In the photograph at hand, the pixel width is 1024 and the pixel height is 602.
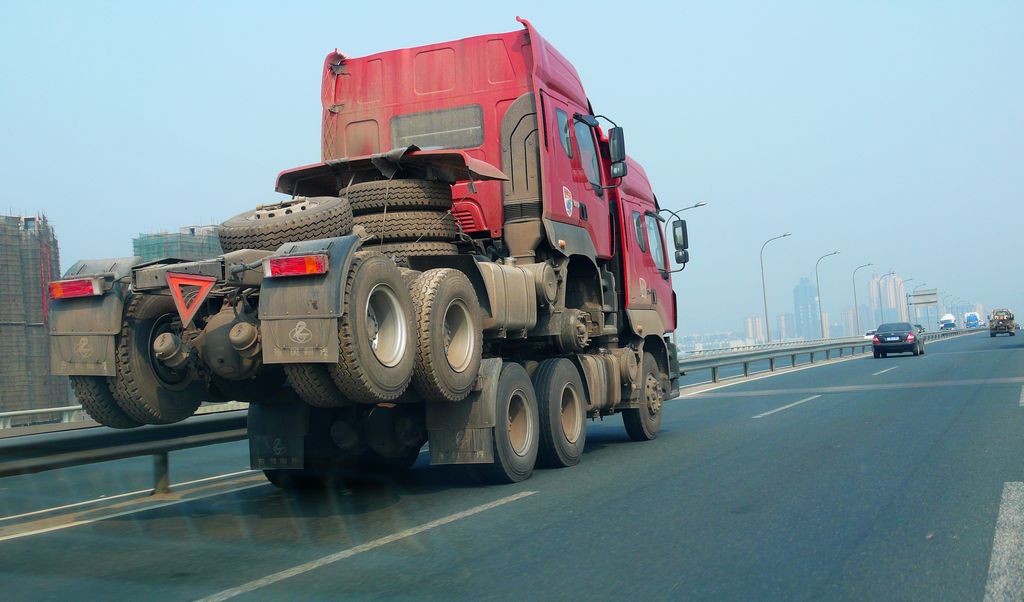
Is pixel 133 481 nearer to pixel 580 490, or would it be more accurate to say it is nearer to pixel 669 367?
pixel 580 490

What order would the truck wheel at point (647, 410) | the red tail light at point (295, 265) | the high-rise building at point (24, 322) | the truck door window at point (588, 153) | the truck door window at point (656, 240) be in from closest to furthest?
the red tail light at point (295, 265)
the truck door window at point (588, 153)
the truck wheel at point (647, 410)
the truck door window at point (656, 240)
the high-rise building at point (24, 322)

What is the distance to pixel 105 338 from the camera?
6.32 m

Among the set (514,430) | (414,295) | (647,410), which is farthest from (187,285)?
(647,410)

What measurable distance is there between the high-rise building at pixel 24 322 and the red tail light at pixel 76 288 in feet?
51.1

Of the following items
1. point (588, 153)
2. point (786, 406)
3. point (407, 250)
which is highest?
point (588, 153)

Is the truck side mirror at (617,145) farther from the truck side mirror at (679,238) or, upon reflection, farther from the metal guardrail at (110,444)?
the metal guardrail at (110,444)

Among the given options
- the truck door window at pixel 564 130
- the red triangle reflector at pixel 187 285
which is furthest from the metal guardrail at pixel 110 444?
the truck door window at pixel 564 130

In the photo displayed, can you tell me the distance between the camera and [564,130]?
9.67m

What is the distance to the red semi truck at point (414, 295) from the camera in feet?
20.3

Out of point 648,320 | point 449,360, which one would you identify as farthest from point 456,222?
point 648,320

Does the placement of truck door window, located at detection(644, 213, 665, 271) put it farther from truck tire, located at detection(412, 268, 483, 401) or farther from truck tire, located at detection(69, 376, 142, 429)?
truck tire, located at detection(69, 376, 142, 429)

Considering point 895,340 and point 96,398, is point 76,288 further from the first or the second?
point 895,340

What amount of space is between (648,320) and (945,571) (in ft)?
23.4

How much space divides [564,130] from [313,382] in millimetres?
4644
